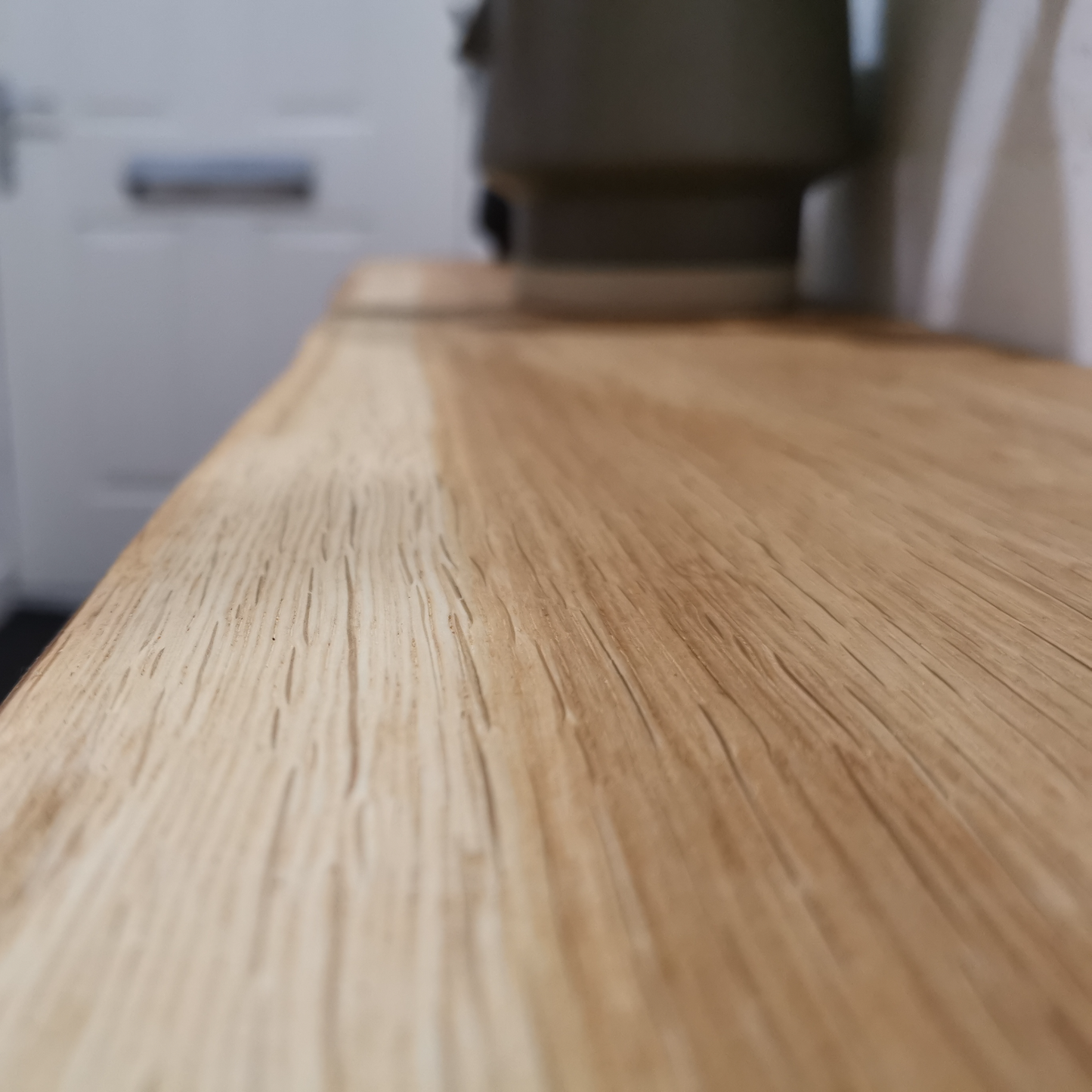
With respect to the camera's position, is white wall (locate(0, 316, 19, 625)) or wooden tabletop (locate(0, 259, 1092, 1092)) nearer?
wooden tabletop (locate(0, 259, 1092, 1092))

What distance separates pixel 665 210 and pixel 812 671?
491 millimetres

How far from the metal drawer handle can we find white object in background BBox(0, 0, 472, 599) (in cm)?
2

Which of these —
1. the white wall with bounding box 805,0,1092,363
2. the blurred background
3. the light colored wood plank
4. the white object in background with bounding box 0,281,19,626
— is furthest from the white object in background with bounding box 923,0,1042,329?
the white object in background with bounding box 0,281,19,626

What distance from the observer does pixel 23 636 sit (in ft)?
6.05

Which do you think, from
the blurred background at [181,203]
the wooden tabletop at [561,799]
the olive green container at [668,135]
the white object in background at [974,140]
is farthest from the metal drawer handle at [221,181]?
the wooden tabletop at [561,799]

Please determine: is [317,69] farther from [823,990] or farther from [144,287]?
[823,990]

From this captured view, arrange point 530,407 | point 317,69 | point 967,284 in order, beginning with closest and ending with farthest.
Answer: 1. point 530,407
2. point 967,284
3. point 317,69

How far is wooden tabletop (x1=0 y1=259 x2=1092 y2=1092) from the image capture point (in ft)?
0.26

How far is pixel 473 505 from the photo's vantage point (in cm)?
22

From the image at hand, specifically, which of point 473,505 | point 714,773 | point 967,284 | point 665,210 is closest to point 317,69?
point 665,210

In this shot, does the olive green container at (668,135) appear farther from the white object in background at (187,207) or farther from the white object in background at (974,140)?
the white object in background at (187,207)

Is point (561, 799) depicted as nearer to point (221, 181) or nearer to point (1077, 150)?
point (1077, 150)

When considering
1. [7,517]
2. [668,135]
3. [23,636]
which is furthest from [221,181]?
[668,135]

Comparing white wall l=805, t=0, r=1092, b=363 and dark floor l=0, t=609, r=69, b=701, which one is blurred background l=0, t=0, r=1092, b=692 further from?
white wall l=805, t=0, r=1092, b=363
